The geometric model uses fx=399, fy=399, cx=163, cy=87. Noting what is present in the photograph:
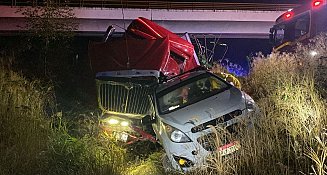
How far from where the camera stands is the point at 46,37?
13.8 m

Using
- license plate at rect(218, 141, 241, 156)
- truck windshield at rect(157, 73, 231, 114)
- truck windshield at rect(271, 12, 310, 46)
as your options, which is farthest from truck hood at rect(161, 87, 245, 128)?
truck windshield at rect(271, 12, 310, 46)

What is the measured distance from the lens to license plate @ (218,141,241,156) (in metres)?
5.23

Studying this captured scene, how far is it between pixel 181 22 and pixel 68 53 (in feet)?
30.5

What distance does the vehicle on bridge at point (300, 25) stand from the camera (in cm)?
1182

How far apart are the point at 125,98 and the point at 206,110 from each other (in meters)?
2.41

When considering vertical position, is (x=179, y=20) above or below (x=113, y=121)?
above

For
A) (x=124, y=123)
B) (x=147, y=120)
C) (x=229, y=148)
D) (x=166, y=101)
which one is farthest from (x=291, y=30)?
(x=229, y=148)

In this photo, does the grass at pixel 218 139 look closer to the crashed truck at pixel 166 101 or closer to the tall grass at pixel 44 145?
A: the tall grass at pixel 44 145

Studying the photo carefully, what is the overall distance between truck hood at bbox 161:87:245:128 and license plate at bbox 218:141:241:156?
34.2 inches

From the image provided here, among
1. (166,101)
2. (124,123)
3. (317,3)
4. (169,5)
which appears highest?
(317,3)

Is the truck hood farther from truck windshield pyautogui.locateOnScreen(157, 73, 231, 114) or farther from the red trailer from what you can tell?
the red trailer

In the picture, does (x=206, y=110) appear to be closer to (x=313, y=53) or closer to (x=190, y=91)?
(x=190, y=91)

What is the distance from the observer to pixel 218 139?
5316 millimetres

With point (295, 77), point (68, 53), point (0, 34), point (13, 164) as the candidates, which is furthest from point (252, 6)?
point (13, 164)
